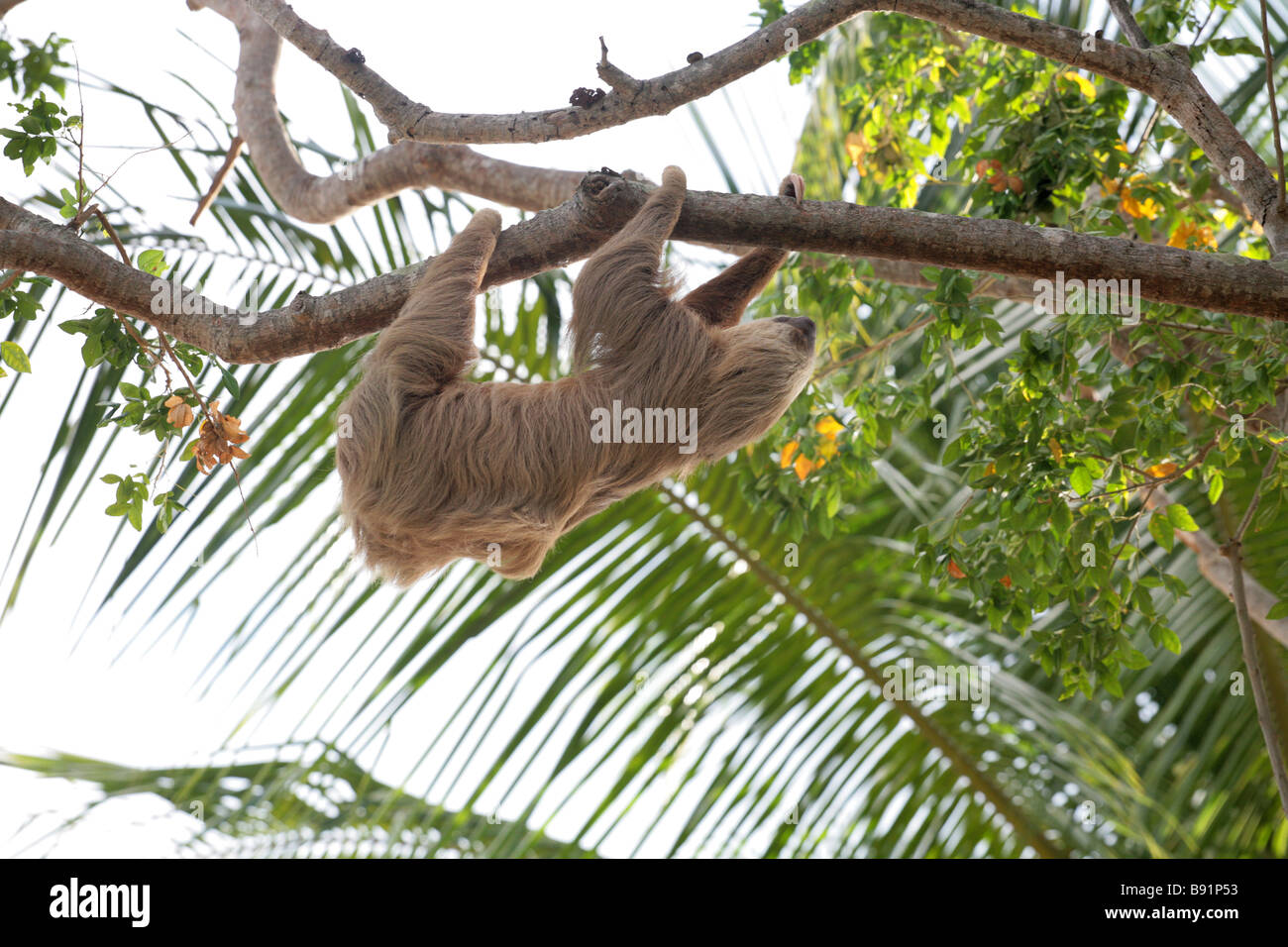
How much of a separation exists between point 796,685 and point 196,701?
324 cm

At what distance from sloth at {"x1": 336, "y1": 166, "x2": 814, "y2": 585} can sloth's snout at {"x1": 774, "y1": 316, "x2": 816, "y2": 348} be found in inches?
5.6

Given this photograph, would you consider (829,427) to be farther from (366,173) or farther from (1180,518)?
(366,173)

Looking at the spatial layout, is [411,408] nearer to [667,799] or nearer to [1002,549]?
[1002,549]

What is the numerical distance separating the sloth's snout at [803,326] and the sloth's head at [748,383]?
0.09 feet

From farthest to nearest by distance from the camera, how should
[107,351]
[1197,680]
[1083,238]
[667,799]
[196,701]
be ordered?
[1197,680], [667,799], [196,701], [107,351], [1083,238]

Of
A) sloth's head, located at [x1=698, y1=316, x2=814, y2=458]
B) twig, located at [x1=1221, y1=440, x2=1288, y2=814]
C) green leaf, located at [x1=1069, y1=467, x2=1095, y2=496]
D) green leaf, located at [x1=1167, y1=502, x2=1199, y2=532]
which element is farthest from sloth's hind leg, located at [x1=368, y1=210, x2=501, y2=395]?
twig, located at [x1=1221, y1=440, x2=1288, y2=814]

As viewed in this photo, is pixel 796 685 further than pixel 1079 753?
Yes

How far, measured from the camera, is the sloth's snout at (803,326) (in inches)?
171

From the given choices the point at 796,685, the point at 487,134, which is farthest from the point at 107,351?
the point at 796,685

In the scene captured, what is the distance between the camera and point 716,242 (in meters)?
3.94

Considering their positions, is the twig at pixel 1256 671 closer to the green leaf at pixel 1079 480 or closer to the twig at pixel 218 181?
the green leaf at pixel 1079 480

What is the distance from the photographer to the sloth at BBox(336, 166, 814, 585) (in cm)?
401

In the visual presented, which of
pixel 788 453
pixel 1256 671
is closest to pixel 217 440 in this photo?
pixel 788 453

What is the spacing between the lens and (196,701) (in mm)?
5344
